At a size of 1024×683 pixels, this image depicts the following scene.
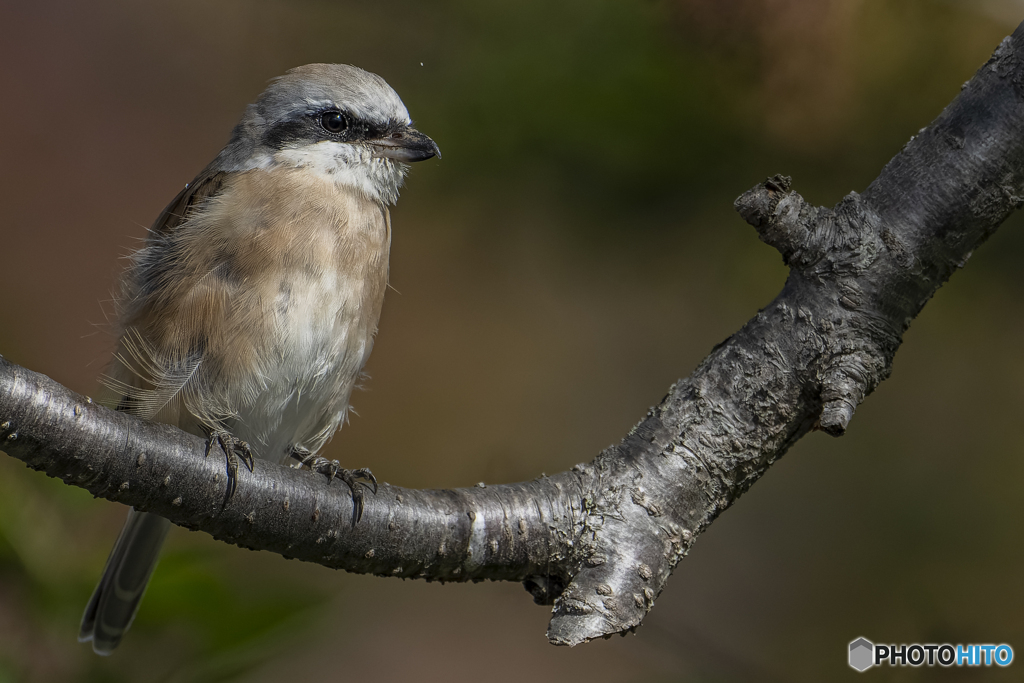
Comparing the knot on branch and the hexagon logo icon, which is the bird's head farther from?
the hexagon logo icon

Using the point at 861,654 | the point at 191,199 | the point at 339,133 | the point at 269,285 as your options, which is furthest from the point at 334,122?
the point at 861,654

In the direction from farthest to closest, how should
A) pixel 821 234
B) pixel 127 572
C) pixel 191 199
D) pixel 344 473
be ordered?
pixel 127 572, pixel 191 199, pixel 344 473, pixel 821 234

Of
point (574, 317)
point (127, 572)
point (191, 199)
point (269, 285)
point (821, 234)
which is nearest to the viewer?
point (821, 234)

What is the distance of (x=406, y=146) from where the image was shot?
2.02 m

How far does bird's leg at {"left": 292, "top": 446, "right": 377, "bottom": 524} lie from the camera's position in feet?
4.32

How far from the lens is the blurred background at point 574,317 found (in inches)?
64.4

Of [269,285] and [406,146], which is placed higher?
[406,146]

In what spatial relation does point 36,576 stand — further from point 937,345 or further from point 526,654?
point 937,345

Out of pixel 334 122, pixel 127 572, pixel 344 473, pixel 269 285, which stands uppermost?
pixel 334 122

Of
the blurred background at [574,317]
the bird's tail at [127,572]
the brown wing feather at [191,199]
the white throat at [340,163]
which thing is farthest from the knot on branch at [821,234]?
the bird's tail at [127,572]

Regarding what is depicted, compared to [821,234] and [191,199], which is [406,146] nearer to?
[191,199]

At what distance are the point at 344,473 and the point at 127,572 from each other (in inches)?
39.5

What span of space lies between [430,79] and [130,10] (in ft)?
5.40

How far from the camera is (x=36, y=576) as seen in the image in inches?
58.2
